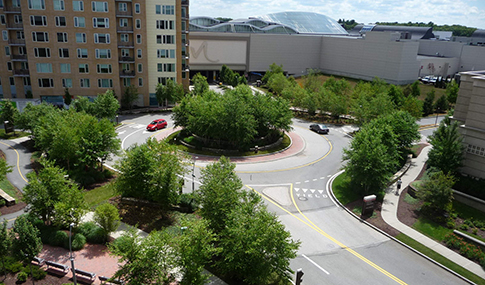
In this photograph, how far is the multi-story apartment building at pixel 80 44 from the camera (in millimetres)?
59344

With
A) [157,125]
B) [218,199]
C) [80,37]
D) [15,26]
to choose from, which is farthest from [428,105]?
[15,26]

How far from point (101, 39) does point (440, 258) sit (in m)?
58.4

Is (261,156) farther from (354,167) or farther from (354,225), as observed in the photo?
(354,225)

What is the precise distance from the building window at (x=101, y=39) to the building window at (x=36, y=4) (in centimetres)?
878

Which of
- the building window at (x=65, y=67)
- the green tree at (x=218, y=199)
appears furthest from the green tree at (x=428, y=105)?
the building window at (x=65, y=67)

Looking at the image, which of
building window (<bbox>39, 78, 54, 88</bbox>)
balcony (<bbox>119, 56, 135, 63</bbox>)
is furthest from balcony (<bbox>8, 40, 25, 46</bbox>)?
balcony (<bbox>119, 56, 135, 63</bbox>)

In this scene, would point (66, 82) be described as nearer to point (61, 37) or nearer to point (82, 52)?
point (82, 52)

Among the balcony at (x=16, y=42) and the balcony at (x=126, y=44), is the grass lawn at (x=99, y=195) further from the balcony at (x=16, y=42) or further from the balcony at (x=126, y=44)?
the balcony at (x=16, y=42)

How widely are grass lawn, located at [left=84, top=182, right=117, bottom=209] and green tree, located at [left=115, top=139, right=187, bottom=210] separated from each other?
126 inches

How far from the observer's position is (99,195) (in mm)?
33156

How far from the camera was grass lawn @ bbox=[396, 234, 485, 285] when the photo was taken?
24.4m

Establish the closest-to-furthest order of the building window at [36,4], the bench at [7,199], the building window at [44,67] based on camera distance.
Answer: the bench at [7,199] → the building window at [36,4] → the building window at [44,67]

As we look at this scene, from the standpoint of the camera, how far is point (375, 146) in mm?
34219

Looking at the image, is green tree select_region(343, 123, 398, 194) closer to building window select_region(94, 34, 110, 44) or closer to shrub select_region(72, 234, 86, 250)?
shrub select_region(72, 234, 86, 250)
